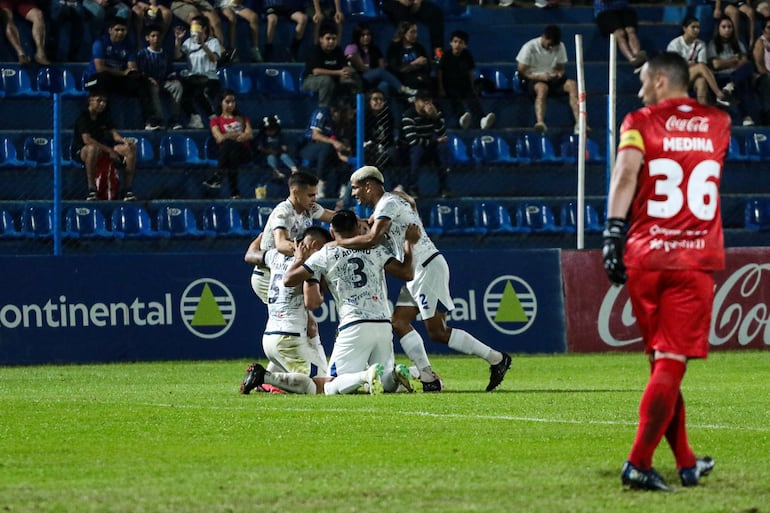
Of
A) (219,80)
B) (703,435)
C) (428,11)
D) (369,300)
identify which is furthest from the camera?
(428,11)

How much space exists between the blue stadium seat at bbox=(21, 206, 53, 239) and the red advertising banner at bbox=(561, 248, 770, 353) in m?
6.70

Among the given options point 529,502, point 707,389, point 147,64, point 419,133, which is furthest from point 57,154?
point 529,502

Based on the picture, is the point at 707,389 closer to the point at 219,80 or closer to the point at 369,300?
the point at 369,300

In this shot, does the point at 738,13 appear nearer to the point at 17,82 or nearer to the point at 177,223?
the point at 177,223

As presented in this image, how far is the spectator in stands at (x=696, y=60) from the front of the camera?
23547mm

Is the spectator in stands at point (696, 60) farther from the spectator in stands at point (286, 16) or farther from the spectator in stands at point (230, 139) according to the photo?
the spectator in stands at point (230, 139)

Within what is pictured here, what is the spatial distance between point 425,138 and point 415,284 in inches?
293

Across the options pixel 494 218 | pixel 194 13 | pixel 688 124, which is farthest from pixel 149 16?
pixel 688 124

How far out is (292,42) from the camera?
24.3 meters

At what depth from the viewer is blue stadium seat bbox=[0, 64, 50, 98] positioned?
22.3 meters

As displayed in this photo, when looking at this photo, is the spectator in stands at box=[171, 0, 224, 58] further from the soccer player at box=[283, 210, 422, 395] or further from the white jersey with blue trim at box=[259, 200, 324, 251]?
the soccer player at box=[283, 210, 422, 395]

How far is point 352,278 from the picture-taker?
506 inches

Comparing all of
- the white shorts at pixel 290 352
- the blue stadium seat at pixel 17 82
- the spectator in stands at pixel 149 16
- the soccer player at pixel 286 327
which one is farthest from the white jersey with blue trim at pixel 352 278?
the blue stadium seat at pixel 17 82

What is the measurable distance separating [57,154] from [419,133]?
530cm
